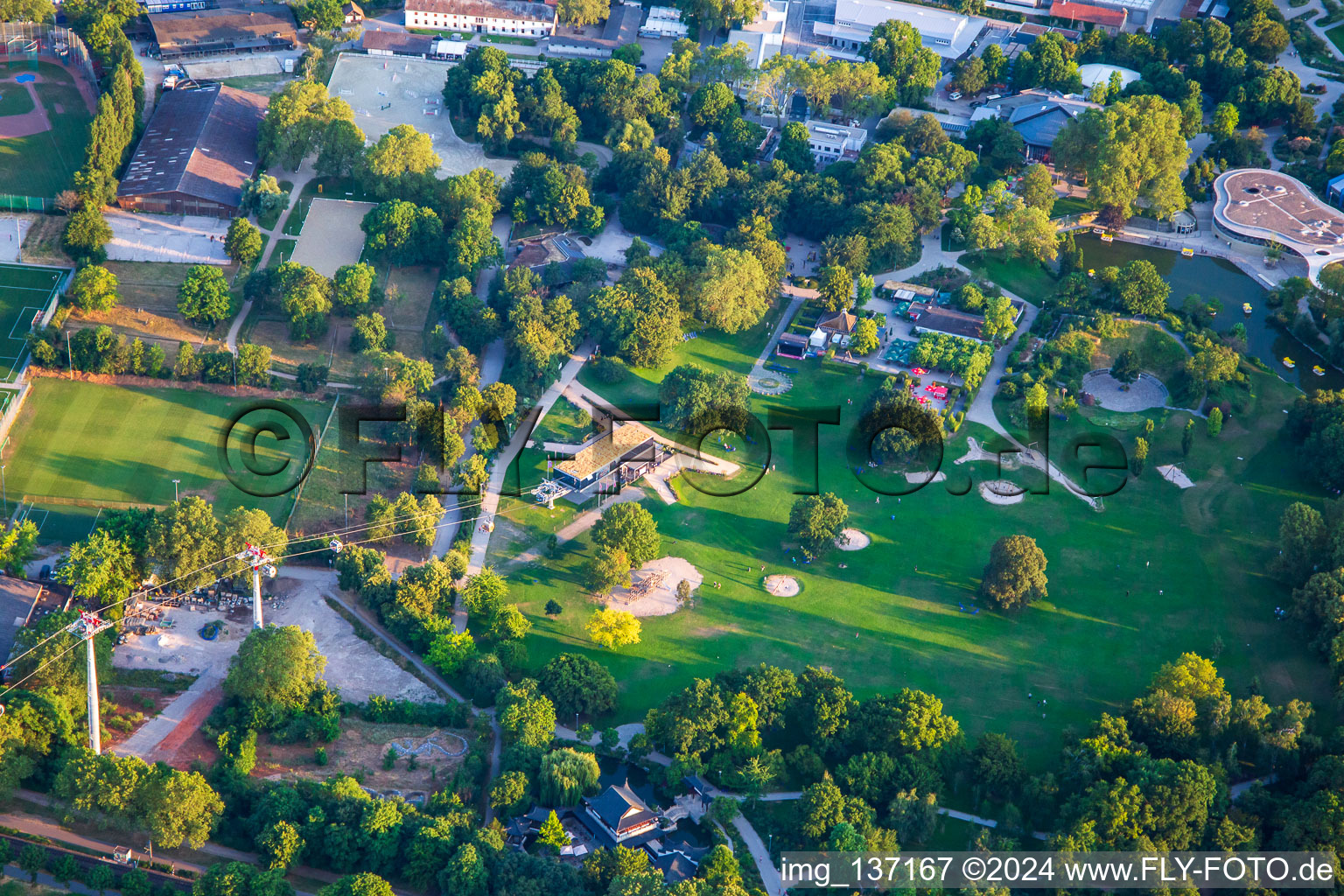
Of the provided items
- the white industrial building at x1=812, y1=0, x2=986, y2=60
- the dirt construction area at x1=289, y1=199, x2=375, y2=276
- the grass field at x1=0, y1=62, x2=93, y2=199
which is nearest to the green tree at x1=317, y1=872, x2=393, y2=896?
the dirt construction area at x1=289, y1=199, x2=375, y2=276

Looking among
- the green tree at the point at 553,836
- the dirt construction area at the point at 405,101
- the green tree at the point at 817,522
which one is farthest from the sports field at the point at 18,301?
the green tree at the point at 817,522

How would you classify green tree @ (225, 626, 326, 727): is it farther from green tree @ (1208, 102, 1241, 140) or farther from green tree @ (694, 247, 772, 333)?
green tree @ (1208, 102, 1241, 140)

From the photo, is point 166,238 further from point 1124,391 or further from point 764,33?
point 1124,391

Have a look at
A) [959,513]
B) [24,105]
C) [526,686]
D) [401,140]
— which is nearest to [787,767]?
[526,686]

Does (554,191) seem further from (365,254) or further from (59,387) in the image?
(59,387)

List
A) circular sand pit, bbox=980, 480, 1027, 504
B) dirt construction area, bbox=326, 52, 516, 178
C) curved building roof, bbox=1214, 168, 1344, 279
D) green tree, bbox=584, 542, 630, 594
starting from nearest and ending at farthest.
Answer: green tree, bbox=584, 542, 630, 594, circular sand pit, bbox=980, 480, 1027, 504, curved building roof, bbox=1214, 168, 1344, 279, dirt construction area, bbox=326, 52, 516, 178

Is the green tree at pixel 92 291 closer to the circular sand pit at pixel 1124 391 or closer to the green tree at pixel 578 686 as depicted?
the green tree at pixel 578 686
